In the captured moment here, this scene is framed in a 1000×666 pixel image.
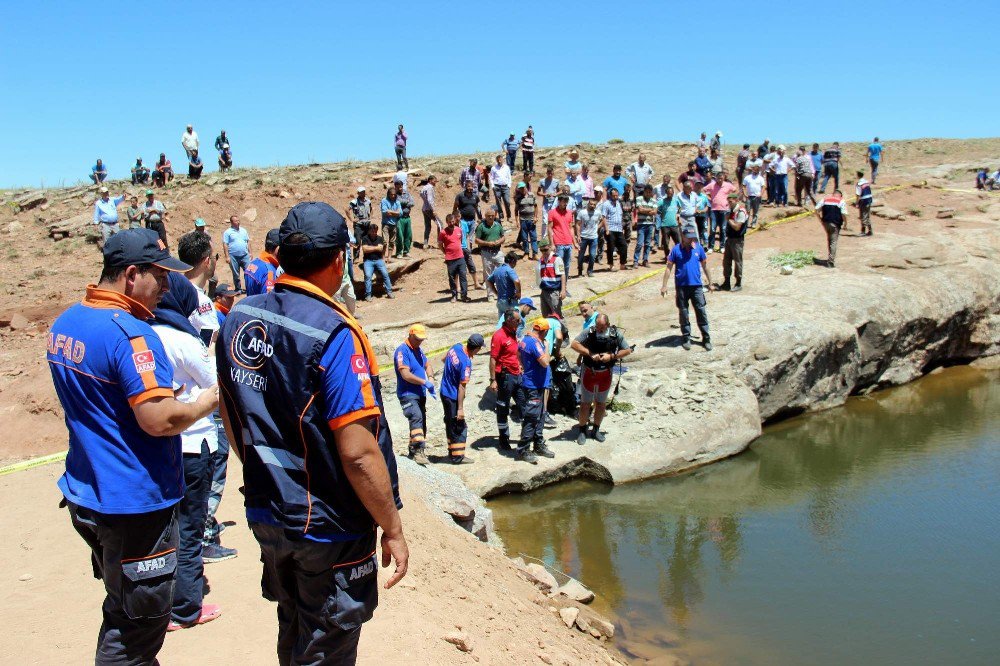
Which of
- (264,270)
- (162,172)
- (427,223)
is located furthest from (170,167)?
(264,270)

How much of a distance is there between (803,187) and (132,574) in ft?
69.7

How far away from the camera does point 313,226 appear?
285 cm

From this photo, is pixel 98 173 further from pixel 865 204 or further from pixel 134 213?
pixel 865 204

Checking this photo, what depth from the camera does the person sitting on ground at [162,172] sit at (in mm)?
26531

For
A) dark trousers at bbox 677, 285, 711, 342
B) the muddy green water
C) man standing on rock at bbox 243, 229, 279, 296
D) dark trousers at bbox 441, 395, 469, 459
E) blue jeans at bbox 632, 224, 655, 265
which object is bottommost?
the muddy green water

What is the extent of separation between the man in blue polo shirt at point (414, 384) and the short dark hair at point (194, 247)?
4.59 meters

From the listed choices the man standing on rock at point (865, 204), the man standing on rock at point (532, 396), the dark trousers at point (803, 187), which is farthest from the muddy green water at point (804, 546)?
the dark trousers at point (803, 187)

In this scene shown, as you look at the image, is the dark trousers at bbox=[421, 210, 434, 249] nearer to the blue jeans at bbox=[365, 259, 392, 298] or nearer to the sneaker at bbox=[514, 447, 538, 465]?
the blue jeans at bbox=[365, 259, 392, 298]

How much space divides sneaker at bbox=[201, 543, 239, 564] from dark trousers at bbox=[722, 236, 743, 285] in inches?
445

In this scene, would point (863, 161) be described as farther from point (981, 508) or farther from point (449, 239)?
point (981, 508)

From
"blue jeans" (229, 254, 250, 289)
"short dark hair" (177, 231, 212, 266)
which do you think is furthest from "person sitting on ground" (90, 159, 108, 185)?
"short dark hair" (177, 231, 212, 266)

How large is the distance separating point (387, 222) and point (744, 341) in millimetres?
9633

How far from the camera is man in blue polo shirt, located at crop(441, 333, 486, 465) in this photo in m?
10.1

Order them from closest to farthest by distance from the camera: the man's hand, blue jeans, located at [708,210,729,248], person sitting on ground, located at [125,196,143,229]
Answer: the man's hand → blue jeans, located at [708,210,729,248] → person sitting on ground, located at [125,196,143,229]
